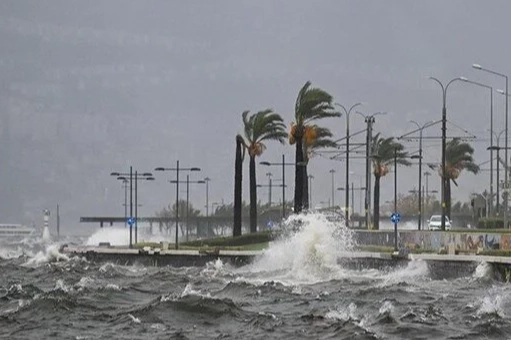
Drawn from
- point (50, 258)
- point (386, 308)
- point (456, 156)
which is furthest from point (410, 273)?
point (456, 156)

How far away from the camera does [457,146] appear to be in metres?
140

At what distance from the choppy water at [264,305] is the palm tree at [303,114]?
1067 inches

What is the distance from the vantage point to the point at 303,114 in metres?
99.1

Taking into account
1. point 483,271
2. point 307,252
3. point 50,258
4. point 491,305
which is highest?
point 491,305

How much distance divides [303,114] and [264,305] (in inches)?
2135

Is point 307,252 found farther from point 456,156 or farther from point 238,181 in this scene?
point 456,156

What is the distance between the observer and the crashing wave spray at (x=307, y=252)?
6962 centimetres

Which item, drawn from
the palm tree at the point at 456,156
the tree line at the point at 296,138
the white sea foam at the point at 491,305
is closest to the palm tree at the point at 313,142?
the tree line at the point at 296,138

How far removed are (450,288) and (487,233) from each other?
2571 centimetres

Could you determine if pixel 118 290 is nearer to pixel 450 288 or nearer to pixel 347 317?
pixel 450 288

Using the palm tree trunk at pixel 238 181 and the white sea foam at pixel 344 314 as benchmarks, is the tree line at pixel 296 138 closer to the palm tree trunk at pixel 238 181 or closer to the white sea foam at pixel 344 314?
the palm tree trunk at pixel 238 181

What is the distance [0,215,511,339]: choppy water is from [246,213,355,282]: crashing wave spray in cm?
25

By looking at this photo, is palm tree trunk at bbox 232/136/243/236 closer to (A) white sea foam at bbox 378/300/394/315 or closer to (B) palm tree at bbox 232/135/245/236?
(B) palm tree at bbox 232/135/245/236

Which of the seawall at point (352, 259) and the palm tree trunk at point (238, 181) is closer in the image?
the seawall at point (352, 259)
